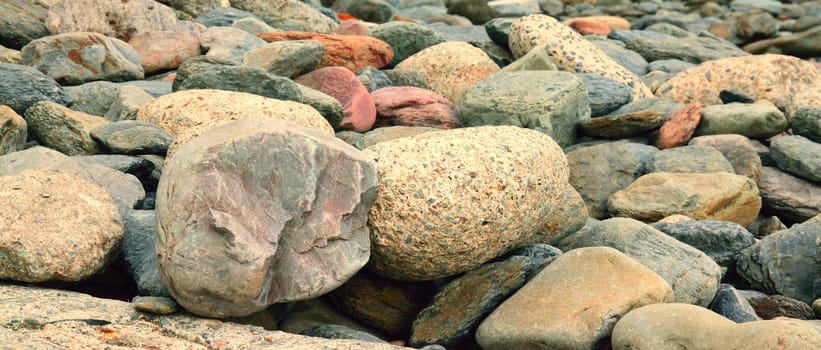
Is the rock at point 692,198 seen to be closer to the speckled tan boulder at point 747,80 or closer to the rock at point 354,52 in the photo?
the speckled tan boulder at point 747,80

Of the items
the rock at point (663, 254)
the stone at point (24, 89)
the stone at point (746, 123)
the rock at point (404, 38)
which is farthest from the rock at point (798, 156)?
the stone at point (24, 89)

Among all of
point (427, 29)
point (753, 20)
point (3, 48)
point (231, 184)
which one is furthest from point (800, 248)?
point (753, 20)

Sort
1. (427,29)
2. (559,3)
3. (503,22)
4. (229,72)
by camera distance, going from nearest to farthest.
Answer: (229,72) < (427,29) < (503,22) < (559,3)

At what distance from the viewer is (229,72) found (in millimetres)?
6543

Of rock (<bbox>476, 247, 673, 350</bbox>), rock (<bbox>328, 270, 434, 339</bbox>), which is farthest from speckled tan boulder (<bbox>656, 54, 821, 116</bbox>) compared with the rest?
rock (<bbox>328, 270, 434, 339</bbox>)

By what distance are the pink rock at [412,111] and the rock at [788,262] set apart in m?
2.84

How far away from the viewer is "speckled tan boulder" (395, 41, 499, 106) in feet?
27.5

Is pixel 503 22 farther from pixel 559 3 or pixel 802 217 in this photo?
pixel 559 3

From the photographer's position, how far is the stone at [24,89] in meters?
6.11

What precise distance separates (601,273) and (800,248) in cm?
173

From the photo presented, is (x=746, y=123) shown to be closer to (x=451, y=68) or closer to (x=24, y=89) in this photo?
(x=451, y=68)

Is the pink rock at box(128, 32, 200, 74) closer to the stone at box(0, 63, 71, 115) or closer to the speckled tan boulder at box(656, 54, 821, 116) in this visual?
the stone at box(0, 63, 71, 115)

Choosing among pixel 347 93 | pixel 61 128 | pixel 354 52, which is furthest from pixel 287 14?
pixel 61 128

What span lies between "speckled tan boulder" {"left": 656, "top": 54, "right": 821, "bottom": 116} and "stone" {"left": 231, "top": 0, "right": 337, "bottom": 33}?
178 inches
